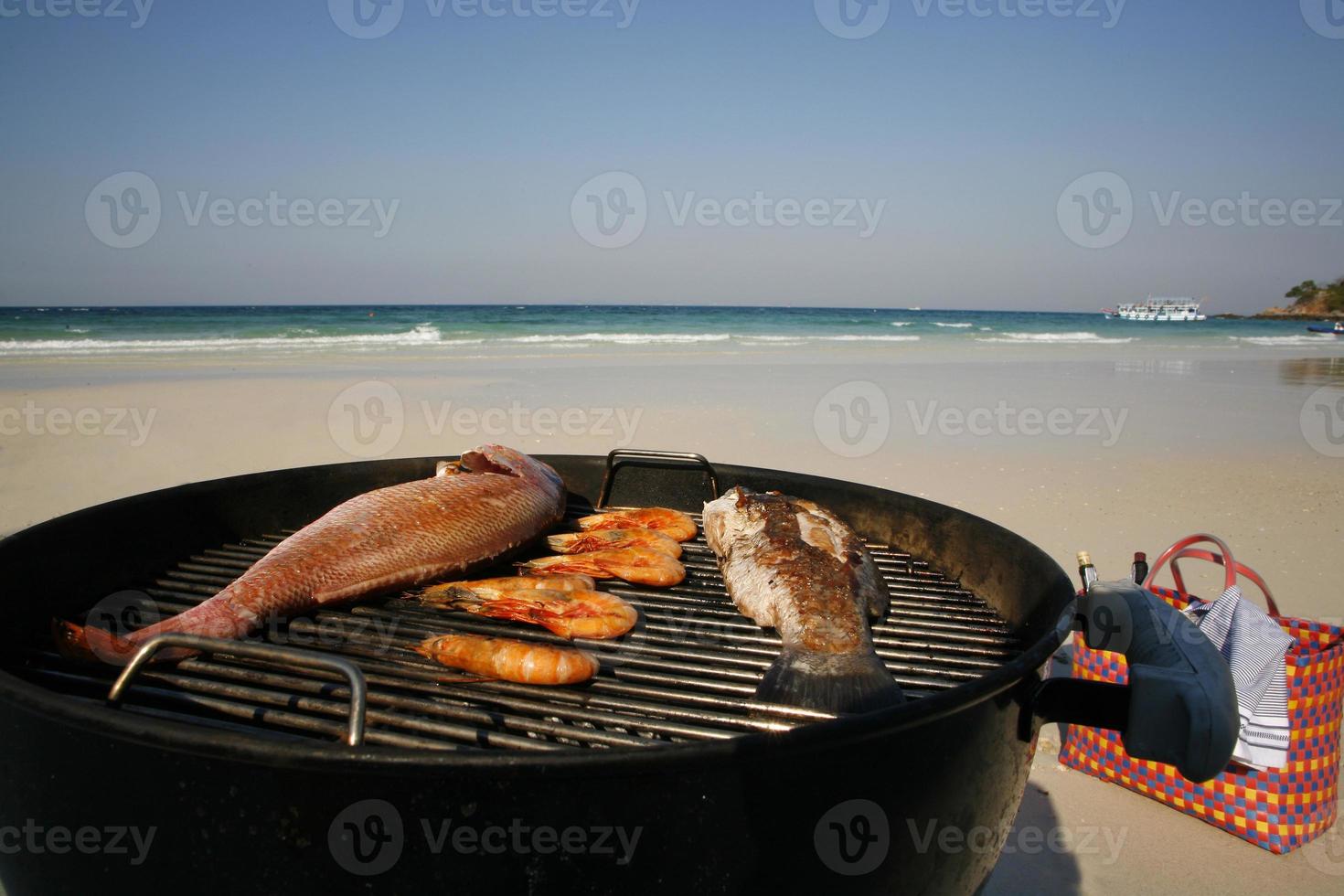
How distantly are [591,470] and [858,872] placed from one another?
99.2 inches

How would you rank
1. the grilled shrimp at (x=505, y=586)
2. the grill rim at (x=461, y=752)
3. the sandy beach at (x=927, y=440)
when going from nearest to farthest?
1. the grill rim at (x=461, y=752)
2. the grilled shrimp at (x=505, y=586)
3. the sandy beach at (x=927, y=440)

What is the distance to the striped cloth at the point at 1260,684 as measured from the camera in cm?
292

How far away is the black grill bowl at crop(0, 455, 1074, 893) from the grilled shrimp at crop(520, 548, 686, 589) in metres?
1.25

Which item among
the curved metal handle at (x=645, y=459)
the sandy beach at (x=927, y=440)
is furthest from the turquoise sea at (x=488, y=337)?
the curved metal handle at (x=645, y=459)

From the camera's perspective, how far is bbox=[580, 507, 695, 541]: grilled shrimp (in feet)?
10.6

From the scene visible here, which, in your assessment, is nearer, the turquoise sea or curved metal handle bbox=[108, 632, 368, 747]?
curved metal handle bbox=[108, 632, 368, 747]

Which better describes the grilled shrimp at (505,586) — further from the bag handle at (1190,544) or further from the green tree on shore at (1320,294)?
the green tree on shore at (1320,294)

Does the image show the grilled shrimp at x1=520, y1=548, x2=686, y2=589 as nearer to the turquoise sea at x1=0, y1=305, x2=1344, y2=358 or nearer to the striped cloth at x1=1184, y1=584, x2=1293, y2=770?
→ the striped cloth at x1=1184, y1=584, x2=1293, y2=770

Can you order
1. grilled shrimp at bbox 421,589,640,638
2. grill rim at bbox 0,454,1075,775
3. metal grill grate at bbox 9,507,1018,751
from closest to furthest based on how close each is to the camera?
grill rim at bbox 0,454,1075,775 < metal grill grate at bbox 9,507,1018,751 < grilled shrimp at bbox 421,589,640,638

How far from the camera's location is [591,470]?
153 inches

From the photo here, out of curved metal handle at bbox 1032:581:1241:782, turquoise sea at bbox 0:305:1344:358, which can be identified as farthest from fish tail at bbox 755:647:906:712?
turquoise sea at bbox 0:305:1344:358

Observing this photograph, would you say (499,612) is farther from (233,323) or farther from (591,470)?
(233,323)

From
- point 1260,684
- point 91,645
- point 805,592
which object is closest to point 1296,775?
point 1260,684

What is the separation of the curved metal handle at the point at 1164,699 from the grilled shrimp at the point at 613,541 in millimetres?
1474
